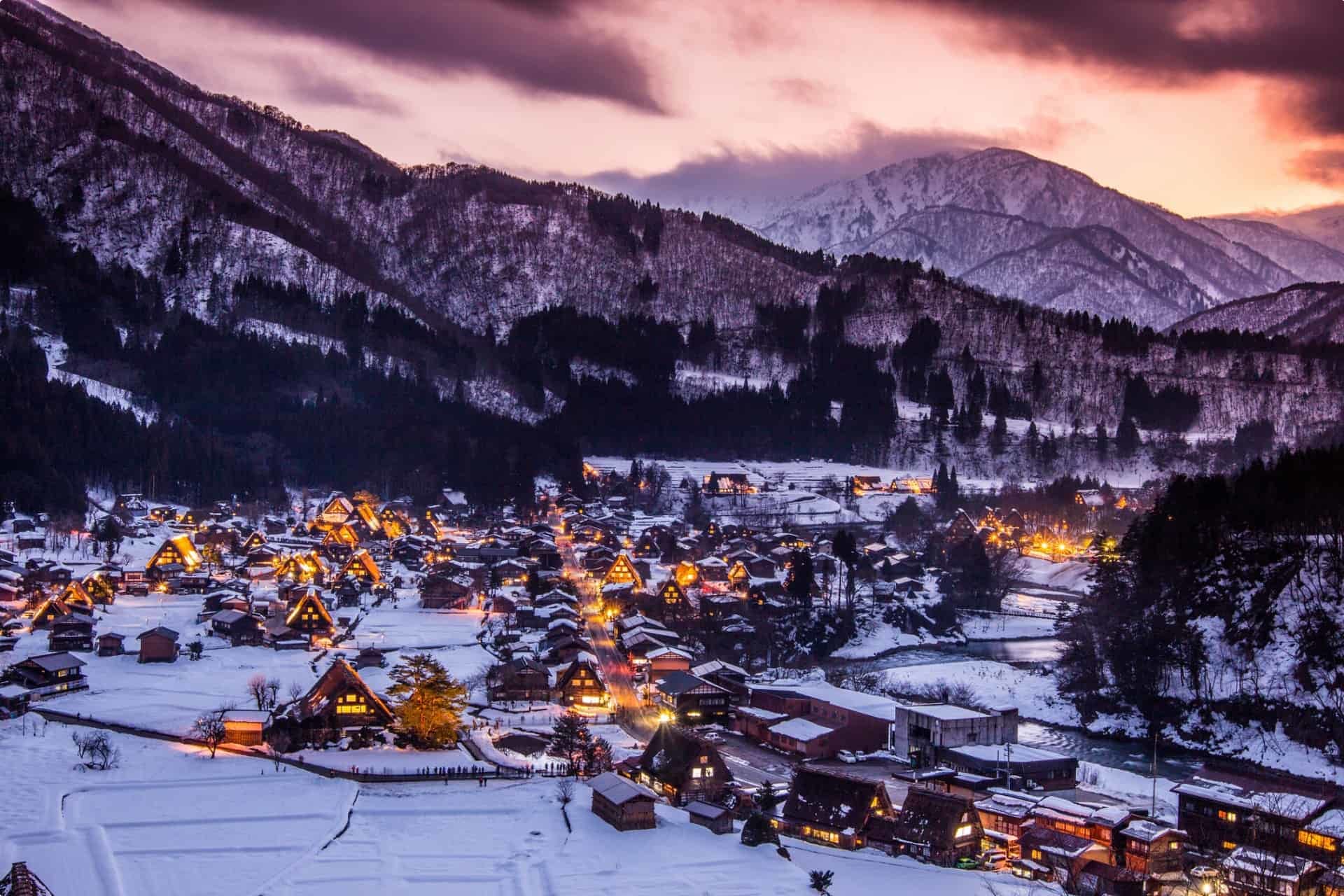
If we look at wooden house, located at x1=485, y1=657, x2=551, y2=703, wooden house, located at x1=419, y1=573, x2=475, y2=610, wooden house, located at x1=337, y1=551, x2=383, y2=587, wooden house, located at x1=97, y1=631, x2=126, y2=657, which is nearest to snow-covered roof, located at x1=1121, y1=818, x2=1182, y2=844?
wooden house, located at x1=485, y1=657, x2=551, y2=703

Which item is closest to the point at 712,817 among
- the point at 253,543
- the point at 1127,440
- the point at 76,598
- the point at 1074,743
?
the point at 1074,743

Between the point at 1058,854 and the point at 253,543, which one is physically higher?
the point at 253,543

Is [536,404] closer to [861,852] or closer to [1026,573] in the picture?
[1026,573]

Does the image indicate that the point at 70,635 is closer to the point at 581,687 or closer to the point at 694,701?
the point at 581,687

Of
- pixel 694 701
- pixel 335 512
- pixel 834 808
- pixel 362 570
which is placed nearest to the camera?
pixel 834 808

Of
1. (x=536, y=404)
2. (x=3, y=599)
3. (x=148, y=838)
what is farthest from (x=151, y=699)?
(x=536, y=404)

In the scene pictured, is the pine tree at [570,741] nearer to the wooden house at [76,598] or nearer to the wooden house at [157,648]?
the wooden house at [157,648]

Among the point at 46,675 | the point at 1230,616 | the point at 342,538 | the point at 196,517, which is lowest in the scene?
the point at 46,675
